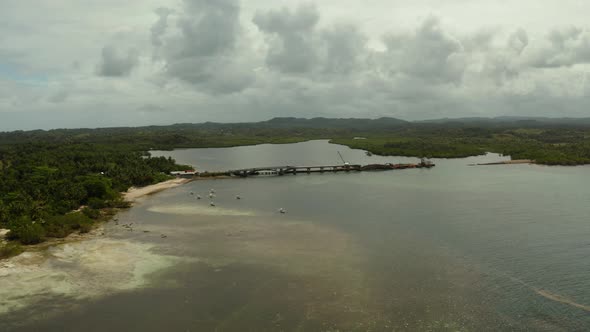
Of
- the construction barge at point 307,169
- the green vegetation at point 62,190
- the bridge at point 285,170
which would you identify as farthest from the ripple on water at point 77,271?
the construction barge at point 307,169

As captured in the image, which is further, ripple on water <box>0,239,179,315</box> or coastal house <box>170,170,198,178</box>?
coastal house <box>170,170,198,178</box>

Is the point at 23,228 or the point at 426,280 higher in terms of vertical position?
the point at 23,228

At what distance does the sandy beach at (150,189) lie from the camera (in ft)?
208

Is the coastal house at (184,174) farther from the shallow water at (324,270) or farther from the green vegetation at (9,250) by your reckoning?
the green vegetation at (9,250)

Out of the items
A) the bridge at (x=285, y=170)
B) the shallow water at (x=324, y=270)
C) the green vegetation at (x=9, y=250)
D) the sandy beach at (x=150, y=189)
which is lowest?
the shallow water at (x=324, y=270)

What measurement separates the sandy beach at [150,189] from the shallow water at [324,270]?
6758 mm

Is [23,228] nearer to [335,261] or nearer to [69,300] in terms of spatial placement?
[69,300]

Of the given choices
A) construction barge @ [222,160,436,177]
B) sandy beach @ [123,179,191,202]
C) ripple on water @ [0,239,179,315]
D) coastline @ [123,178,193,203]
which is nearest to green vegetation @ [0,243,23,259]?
ripple on water @ [0,239,179,315]

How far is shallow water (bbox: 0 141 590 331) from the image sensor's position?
24.7 metres

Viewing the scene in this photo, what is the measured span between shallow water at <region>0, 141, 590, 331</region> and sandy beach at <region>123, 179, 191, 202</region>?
6.76m

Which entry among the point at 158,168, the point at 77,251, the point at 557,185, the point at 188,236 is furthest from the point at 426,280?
the point at 158,168

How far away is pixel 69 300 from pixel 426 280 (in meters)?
24.0

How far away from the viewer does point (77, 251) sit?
36125 mm

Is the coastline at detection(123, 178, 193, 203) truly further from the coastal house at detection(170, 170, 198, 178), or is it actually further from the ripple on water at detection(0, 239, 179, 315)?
the ripple on water at detection(0, 239, 179, 315)
